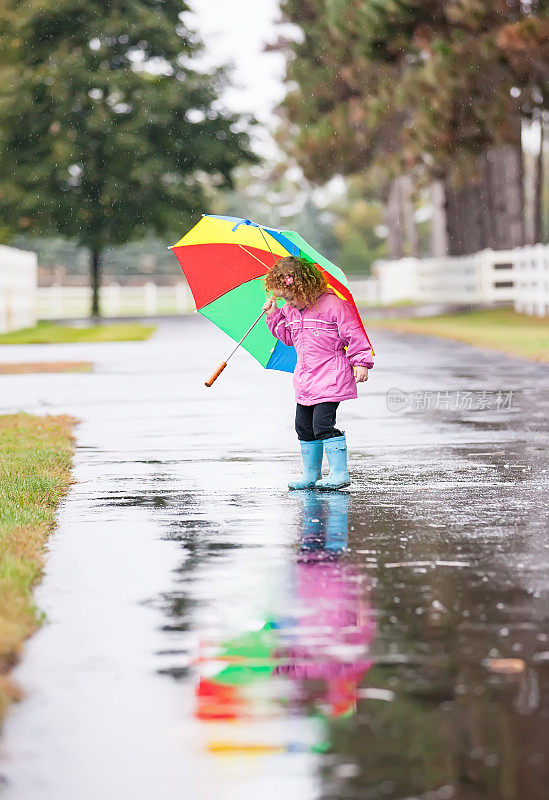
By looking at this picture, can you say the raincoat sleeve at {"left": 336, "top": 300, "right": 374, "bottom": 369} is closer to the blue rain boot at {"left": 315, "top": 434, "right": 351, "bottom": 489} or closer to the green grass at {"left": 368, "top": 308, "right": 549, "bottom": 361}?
the blue rain boot at {"left": 315, "top": 434, "right": 351, "bottom": 489}

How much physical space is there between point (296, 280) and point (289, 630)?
13.7ft

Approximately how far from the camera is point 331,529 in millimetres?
8812

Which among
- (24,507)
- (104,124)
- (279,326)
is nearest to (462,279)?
(104,124)

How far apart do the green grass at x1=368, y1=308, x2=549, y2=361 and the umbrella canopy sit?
41.0ft

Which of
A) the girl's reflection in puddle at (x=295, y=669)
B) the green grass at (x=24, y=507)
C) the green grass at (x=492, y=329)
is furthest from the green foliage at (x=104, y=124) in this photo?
the girl's reflection in puddle at (x=295, y=669)

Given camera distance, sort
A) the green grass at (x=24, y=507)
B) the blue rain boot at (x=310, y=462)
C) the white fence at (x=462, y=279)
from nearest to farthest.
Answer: the green grass at (x=24, y=507)
the blue rain boot at (x=310, y=462)
the white fence at (x=462, y=279)

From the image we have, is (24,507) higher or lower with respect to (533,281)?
lower

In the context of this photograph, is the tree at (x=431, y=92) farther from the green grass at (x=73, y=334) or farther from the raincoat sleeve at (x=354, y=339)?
the raincoat sleeve at (x=354, y=339)

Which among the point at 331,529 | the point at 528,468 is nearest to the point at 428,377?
the point at 528,468

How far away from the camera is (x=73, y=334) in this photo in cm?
3688

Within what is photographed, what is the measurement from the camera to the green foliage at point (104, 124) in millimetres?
47500

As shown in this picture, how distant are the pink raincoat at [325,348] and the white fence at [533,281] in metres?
28.2

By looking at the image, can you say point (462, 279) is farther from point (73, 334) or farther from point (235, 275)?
point (235, 275)

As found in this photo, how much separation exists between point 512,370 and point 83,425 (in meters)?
8.18
